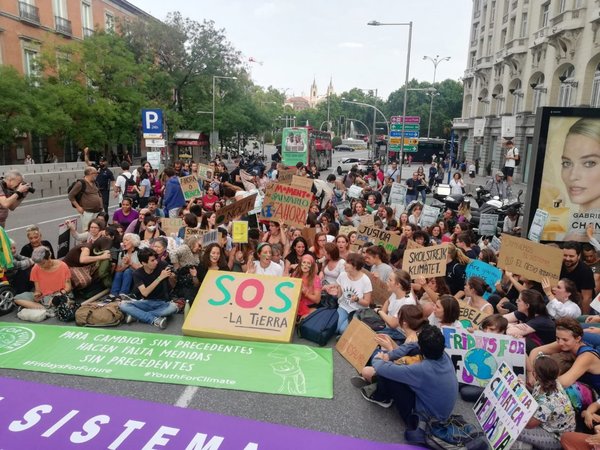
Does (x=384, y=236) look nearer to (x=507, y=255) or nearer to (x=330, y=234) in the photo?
(x=330, y=234)

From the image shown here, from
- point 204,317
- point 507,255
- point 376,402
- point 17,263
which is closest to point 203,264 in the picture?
point 204,317

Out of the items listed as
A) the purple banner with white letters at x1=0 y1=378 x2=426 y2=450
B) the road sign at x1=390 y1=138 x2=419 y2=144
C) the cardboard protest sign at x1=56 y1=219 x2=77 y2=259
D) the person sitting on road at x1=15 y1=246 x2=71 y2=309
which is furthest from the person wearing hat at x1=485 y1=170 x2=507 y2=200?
the person sitting on road at x1=15 y1=246 x2=71 y2=309

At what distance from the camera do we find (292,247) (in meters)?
7.87

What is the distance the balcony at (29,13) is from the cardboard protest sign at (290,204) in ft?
106

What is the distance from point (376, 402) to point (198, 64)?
4113 centimetres

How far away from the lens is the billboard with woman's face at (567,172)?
8.27m

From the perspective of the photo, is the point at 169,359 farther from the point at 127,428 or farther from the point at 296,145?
the point at 296,145

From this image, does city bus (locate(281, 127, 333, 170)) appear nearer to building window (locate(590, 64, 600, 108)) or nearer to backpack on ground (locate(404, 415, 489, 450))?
building window (locate(590, 64, 600, 108))

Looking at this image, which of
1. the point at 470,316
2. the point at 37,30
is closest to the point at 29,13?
the point at 37,30

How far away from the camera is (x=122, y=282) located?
24.0 feet

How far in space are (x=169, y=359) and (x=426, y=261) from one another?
3.67 m

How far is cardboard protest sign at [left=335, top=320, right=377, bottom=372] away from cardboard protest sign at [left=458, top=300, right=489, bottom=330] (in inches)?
43.8

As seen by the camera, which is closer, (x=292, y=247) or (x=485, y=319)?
A: (x=485, y=319)

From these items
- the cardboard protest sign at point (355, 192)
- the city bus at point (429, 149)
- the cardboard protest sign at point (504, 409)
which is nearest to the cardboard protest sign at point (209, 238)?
the cardboard protest sign at point (504, 409)
